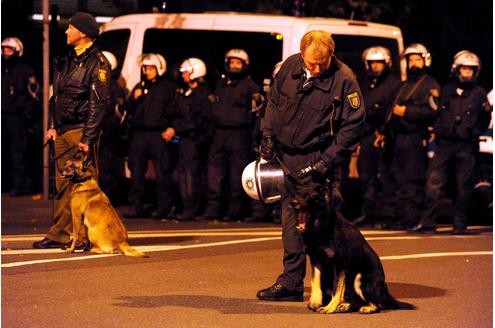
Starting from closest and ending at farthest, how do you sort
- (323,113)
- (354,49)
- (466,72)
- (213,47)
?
(323,113)
(466,72)
(354,49)
(213,47)

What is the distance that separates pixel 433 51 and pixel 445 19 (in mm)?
965

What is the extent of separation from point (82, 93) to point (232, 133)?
13.3ft

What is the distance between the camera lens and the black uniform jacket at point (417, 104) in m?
15.7

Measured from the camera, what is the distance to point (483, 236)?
15.2 m

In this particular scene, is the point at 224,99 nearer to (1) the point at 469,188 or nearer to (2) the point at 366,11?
(1) the point at 469,188

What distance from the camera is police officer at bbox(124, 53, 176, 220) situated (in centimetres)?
1661

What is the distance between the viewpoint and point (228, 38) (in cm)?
1716

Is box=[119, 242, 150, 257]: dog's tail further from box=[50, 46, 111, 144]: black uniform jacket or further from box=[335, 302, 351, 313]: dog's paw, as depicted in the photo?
box=[335, 302, 351, 313]: dog's paw

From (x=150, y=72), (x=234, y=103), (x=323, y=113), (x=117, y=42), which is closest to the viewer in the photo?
(x=323, y=113)

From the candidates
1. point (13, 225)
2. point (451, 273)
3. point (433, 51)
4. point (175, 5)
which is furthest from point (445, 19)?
point (451, 273)

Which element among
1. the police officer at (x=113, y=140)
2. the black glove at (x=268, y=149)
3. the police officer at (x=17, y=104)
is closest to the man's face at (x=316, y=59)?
the black glove at (x=268, y=149)

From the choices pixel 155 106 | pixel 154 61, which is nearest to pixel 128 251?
pixel 155 106

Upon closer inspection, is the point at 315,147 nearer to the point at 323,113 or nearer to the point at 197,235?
the point at 323,113

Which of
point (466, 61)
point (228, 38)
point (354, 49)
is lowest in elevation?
point (466, 61)
